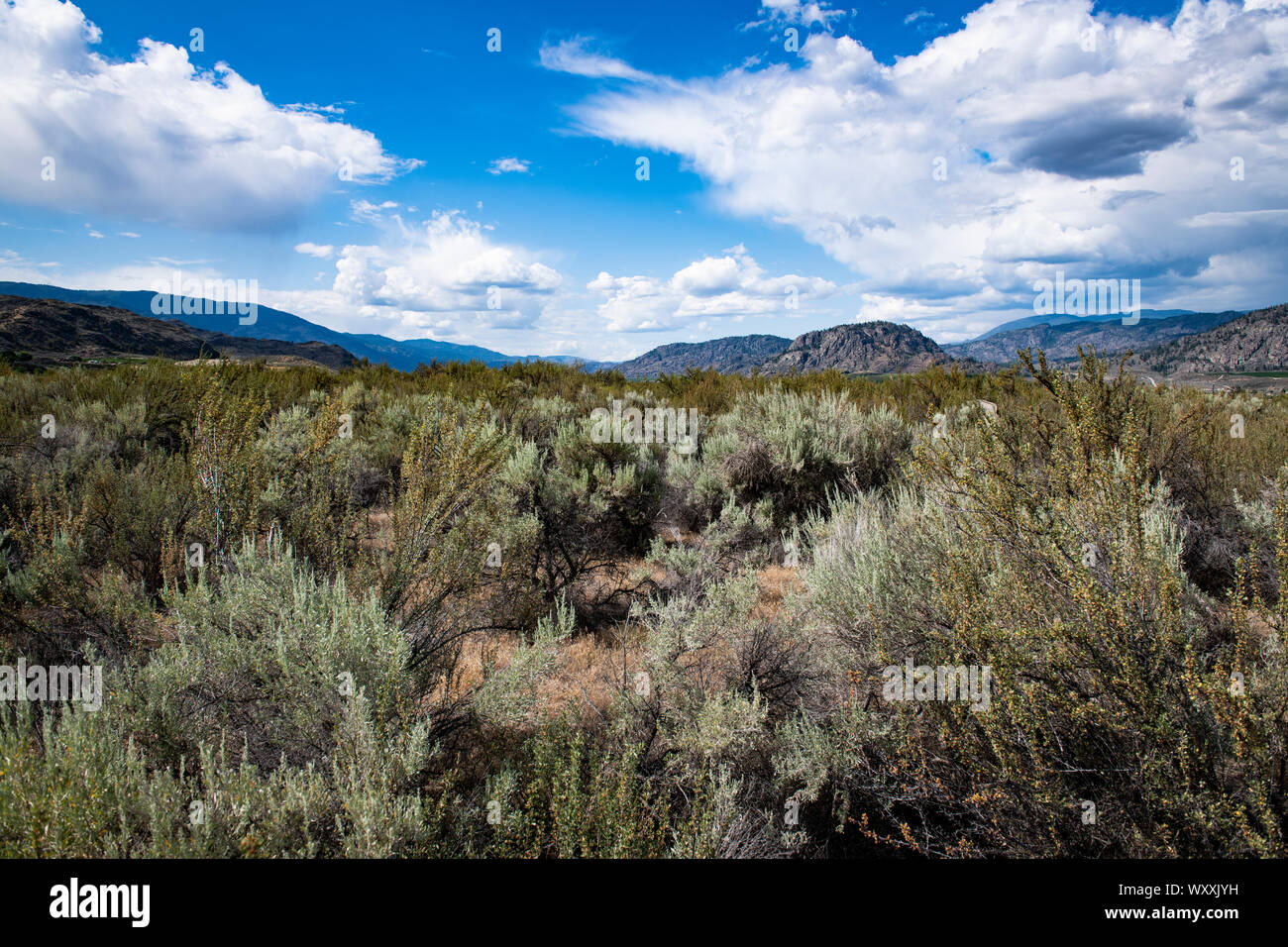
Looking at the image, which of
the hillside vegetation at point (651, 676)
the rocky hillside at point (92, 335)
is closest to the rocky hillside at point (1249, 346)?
the hillside vegetation at point (651, 676)

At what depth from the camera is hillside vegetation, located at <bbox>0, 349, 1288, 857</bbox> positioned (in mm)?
1939

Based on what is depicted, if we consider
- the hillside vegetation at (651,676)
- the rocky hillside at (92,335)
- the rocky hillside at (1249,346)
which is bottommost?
the hillside vegetation at (651,676)

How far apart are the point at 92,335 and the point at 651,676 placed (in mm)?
91881

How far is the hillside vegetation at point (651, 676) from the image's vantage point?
1.94 meters

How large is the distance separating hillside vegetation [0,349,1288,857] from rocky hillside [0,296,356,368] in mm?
49331

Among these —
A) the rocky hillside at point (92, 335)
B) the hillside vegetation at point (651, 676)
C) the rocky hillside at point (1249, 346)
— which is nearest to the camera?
the hillside vegetation at point (651, 676)

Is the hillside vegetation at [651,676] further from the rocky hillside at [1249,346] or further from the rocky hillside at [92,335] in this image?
the rocky hillside at [1249,346]

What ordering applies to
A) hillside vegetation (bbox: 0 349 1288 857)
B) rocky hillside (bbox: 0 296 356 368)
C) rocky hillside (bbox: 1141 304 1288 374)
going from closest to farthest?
1. hillside vegetation (bbox: 0 349 1288 857)
2. rocky hillside (bbox: 0 296 356 368)
3. rocky hillside (bbox: 1141 304 1288 374)

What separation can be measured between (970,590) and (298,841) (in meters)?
2.76

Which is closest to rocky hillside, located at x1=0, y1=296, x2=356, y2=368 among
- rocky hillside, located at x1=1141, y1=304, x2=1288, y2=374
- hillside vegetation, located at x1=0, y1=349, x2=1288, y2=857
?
hillside vegetation, located at x1=0, y1=349, x2=1288, y2=857

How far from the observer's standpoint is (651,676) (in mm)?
3225

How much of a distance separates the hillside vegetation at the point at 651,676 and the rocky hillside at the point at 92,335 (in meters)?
49.3

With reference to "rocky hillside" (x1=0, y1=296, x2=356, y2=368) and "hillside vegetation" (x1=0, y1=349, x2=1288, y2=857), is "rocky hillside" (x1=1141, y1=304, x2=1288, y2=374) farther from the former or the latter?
"rocky hillside" (x1=0, y1=296, x2=356, y2=368)
